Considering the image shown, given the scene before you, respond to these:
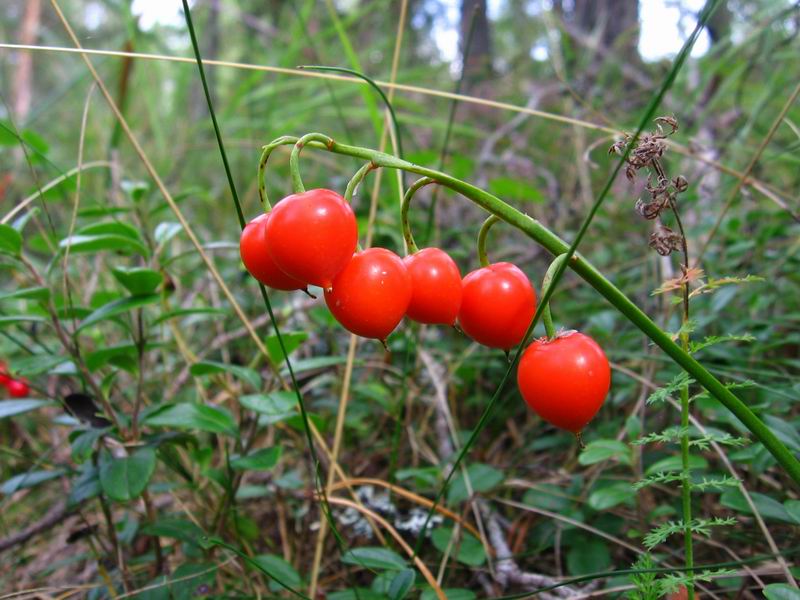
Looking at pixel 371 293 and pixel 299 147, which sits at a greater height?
pixel 299 147

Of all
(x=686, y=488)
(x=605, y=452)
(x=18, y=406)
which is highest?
(x=686, y=488)

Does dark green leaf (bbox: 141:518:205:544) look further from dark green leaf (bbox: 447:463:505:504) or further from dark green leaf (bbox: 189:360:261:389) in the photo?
dark green leaf (bbox: 447:463:505:504)

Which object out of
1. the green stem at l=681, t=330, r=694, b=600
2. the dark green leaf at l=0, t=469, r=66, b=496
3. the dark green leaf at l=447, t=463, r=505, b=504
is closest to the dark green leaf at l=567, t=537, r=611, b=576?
the dark green leaf at l=447, t=463, r=505, b=504

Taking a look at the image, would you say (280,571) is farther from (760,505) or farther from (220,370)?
(760,505)

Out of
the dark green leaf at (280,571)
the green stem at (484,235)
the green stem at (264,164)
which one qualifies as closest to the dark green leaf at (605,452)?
the green stem at (484,235)

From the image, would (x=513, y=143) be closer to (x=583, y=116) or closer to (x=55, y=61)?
(x=583, y=116)

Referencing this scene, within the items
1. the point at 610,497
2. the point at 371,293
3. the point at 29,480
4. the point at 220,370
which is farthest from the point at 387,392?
the point at 371,293

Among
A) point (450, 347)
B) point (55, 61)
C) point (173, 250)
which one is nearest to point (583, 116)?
point (450, 347)
